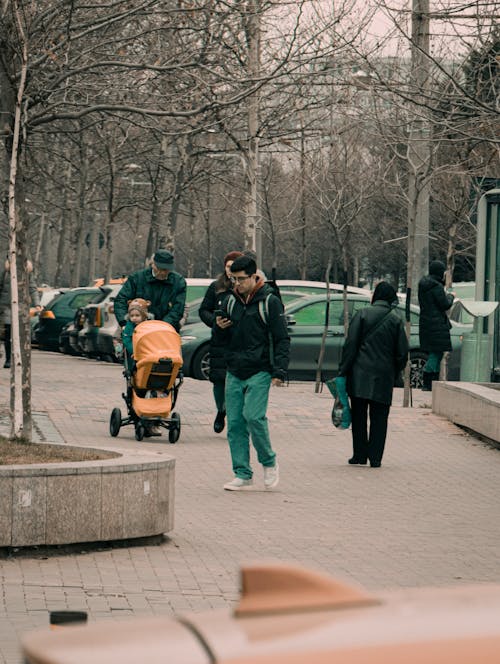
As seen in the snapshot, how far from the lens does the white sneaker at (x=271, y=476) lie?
1080 centimetres

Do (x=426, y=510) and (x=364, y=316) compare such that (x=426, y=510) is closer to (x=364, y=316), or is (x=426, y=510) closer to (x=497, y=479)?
(x=497, y=479)

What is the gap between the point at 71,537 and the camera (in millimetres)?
7781

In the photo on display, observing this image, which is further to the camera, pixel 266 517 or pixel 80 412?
pixel 80 412

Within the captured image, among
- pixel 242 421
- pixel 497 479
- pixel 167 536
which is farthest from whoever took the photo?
pixel 497 479

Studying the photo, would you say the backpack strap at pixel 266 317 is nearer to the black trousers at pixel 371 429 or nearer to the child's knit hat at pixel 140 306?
the black trousers at pixel 371 429

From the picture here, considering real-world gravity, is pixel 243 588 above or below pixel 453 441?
above

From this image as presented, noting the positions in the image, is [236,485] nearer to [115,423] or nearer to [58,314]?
[115,423]

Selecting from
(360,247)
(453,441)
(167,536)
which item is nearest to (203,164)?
(360,247)

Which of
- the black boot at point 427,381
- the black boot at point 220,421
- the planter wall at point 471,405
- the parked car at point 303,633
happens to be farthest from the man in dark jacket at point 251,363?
the black boot at point 427,381

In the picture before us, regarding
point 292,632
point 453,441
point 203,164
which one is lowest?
point 453,441

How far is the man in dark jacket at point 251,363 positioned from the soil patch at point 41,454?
6.36 ft

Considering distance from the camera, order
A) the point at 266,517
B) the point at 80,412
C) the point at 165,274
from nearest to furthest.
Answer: the point at 266,517 → the point at 165,274 → the point at 80,412

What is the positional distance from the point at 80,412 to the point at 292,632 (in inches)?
568

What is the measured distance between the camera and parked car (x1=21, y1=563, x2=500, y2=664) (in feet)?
5.69
